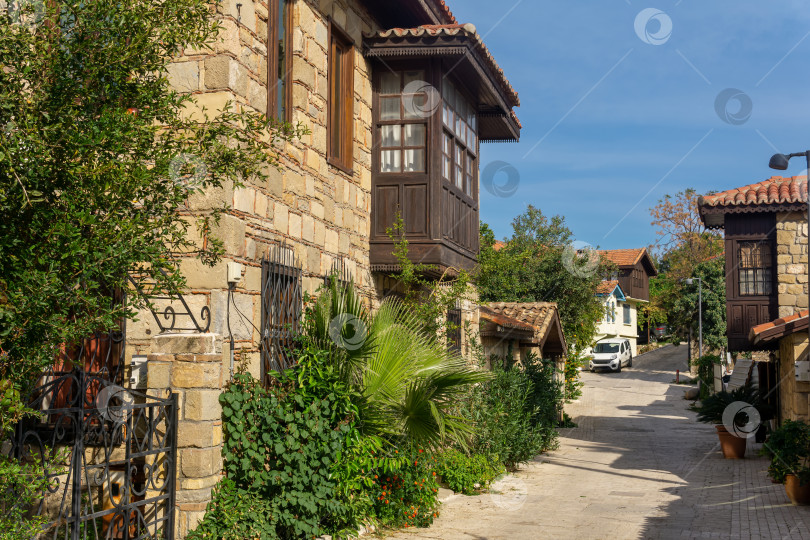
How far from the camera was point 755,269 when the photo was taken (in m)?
20.4

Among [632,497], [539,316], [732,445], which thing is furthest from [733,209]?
[632,497]

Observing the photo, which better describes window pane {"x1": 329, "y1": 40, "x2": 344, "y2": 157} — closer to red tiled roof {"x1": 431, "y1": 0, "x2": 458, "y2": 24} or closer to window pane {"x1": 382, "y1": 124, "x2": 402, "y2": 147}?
window pane {"x1": 382, "y1": 124, "x2": 402, "y2": 147}

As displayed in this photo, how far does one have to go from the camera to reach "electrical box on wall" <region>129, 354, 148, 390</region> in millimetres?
6922

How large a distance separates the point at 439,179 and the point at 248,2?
4068mm

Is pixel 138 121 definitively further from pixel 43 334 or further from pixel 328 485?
pixel 328 485

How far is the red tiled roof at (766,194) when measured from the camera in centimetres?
1891

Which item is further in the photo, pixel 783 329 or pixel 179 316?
pixel 783 329

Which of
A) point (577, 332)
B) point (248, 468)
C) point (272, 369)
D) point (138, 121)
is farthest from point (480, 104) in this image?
point (577, 332)

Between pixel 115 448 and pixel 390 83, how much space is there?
6.51 meters

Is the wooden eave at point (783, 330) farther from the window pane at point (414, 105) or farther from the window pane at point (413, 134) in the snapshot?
the window pane at point (414, 105)

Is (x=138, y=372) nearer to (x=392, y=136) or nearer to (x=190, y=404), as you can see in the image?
(x=190, y=404)

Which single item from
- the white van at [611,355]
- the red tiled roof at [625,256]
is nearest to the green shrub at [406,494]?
the white van at [611,355]

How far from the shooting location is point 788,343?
47.5 ft

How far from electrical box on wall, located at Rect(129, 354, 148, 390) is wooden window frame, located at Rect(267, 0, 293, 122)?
9.30 ft
